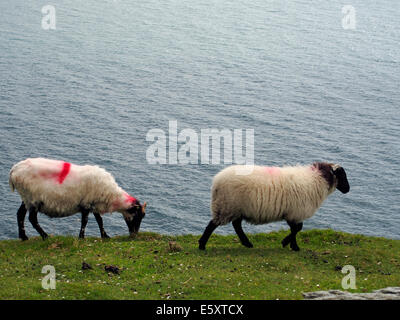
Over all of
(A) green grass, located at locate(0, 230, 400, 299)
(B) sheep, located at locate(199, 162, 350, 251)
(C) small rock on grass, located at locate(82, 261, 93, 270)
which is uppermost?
(B) sheep, located at locate(199, 162, 350, 251)

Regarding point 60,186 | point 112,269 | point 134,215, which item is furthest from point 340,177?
point 60,186

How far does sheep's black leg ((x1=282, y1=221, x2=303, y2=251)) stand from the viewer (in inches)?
871

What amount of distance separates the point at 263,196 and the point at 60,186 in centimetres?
822

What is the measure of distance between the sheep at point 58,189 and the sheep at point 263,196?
15.7 feet

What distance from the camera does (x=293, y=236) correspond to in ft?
72.9

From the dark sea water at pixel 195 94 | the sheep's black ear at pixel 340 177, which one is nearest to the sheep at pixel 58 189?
the sheep's black ear at pixel 340 177

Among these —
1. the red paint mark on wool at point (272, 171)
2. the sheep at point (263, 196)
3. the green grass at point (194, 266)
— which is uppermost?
the red paint mark on wool at point (272, 171)

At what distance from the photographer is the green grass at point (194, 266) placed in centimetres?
1625

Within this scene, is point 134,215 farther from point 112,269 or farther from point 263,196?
point 263,196

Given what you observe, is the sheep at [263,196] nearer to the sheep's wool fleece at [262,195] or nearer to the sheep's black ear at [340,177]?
the sheep's wool fleece at [262,195]

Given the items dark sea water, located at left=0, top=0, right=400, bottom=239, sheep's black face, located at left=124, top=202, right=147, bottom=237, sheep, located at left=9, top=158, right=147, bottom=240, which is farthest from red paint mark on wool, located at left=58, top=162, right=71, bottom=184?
dark sea water, located at left=0, top=0, right=400, bottom=239

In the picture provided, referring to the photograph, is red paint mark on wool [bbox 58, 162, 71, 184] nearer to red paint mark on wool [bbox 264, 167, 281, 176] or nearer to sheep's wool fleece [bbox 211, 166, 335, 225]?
sheep's wool fleece [bbox 211, 166, 335, 225]

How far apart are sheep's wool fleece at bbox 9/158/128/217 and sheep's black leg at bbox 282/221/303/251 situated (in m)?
7.49

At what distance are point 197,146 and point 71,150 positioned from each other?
563 inches
